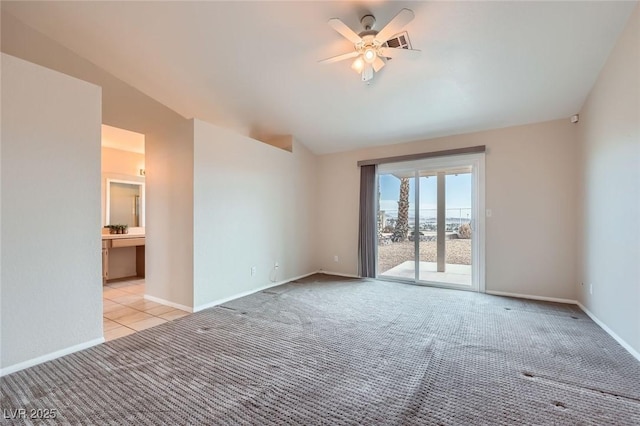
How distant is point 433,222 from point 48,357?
4.88 m

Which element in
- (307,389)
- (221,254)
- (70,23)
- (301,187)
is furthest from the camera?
(301,187)

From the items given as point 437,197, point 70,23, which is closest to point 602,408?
point 437,197

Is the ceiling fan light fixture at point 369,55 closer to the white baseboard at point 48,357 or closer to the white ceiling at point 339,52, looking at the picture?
the white ceiling at point 339,52

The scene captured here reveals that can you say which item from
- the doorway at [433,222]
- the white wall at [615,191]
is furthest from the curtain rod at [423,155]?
the white wall at [615,191]

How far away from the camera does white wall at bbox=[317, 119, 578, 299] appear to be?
3764 mm

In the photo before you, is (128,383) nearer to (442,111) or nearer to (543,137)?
(442,111)

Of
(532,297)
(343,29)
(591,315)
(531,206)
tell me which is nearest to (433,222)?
(531,206)

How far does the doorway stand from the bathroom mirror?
4.75 m

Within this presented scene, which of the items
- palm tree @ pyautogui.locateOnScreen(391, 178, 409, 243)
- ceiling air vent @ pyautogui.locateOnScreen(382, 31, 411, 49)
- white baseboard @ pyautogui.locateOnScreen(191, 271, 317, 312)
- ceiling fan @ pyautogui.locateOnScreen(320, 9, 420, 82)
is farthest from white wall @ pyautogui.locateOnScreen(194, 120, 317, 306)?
ceiling air vent @ pyautogui.locateOnScreen(382, 31, 411, 49)

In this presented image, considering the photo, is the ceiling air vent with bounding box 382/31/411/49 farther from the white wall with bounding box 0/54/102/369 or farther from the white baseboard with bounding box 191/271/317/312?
the white baseboard with bounding box 191/271/317/312

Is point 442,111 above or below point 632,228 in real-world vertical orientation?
above

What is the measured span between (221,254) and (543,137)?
4.73m

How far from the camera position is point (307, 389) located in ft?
6.16

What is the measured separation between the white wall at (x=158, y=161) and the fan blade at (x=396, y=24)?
2.42m
